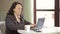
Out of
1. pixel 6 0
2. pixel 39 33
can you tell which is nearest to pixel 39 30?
pixel 39 33

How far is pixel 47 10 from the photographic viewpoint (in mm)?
3629

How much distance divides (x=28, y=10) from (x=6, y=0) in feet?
1.95

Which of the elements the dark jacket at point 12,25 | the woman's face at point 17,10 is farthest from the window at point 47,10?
the dark jacket at point 12,25

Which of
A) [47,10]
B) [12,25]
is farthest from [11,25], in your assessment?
[47,10]

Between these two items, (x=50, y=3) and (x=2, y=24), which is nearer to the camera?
(x=2, y=24)

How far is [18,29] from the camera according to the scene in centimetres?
254

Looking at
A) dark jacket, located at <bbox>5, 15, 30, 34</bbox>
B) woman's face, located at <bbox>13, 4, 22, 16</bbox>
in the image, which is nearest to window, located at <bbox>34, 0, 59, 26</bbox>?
woman's face, located at <bbox>13, 4, 22, 16</bbox>

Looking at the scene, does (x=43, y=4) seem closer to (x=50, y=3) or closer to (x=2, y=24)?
(x=50, y=3)

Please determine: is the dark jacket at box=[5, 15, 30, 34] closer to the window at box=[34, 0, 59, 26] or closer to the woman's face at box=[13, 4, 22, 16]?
the woman's face at box=[13, 4, 22, 16]

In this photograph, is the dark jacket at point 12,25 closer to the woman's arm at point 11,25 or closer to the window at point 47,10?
the woman's arm at point 11,25

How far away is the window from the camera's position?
3609mm

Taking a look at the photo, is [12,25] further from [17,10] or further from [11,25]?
[17,10]

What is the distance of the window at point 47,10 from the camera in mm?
3609

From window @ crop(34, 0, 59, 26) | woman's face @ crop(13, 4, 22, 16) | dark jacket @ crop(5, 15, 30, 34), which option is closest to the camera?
dark jacket @ crop(5, 15, 30, 34)
